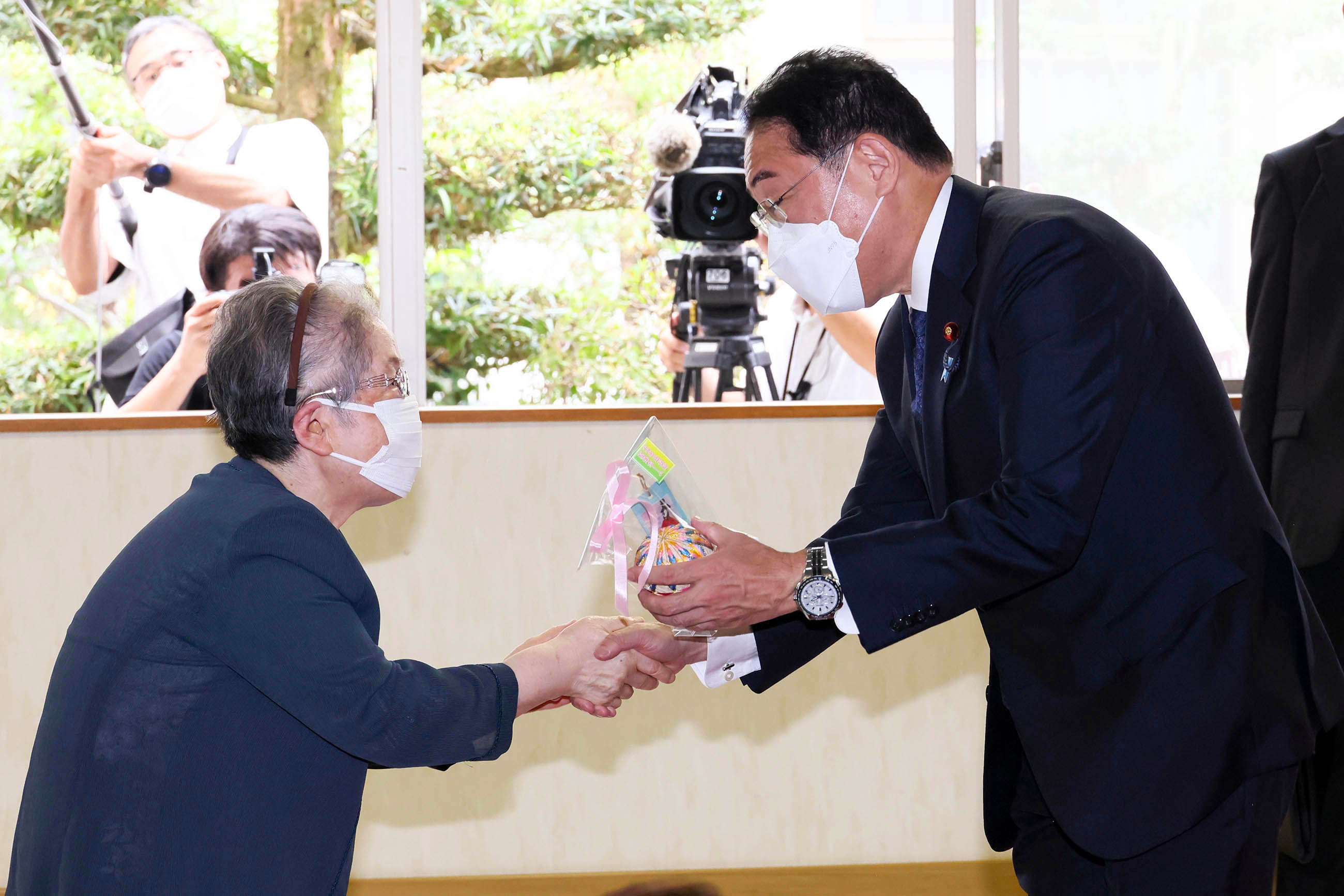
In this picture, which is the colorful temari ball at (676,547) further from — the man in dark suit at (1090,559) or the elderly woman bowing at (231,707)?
the elderly woman bowing at (231,707)

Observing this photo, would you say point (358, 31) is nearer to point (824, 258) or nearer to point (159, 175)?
point (159, 175)

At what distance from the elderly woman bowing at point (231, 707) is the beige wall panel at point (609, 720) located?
1460 mm

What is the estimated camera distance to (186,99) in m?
3.04

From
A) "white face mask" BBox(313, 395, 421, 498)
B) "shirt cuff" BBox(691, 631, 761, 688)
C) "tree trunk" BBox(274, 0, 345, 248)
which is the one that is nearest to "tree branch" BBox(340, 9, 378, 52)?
"tree trunk" BBox(274, 0, 345, 248)

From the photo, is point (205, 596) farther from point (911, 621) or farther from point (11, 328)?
point (11, 328)

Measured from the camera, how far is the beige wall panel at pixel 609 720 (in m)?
2.93

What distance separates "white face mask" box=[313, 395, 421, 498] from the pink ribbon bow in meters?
0.26

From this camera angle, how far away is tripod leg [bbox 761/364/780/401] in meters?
3.07

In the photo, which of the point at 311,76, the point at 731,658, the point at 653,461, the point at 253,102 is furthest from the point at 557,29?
the point at 731,658

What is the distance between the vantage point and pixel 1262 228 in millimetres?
2143

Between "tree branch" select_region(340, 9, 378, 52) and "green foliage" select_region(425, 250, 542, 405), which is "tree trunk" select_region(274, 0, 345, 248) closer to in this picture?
"tree branch" select_region(340, 9, 378, 52)

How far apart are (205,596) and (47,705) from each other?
26 centimetres

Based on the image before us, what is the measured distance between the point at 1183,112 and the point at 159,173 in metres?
2.60

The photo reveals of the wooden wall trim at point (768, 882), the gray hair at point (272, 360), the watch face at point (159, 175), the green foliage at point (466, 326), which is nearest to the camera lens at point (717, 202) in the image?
the green foliage at point (466, 326)
